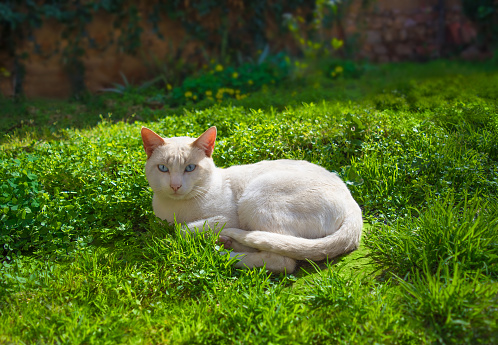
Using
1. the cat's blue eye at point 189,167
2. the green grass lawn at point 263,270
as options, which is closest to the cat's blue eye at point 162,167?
the cat's blue eye at point 189,167

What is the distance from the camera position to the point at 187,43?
29.0 ft

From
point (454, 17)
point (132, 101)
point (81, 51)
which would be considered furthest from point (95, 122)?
point (454, 17)

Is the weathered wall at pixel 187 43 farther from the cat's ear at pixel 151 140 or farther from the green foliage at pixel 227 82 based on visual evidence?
the cat's ear at pixel 151 140

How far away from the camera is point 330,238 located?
9.17ft

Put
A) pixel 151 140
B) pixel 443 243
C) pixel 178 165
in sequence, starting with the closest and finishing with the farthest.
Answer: pixel 443 243
pixel 178 165
pixel 151 140

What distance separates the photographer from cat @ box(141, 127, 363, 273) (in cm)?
279

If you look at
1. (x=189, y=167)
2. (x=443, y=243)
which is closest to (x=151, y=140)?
(x=189, y=167)

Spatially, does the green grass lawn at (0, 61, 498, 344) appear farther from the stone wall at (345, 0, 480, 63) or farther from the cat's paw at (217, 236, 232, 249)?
the stone wall at (345, 0, 480, 63)

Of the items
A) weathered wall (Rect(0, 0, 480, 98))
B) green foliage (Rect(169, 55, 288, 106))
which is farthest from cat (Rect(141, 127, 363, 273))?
weathered wall (Rect(0, 0, 480, 98))

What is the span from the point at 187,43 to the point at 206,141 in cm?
641

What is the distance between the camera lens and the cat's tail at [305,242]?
2689mm

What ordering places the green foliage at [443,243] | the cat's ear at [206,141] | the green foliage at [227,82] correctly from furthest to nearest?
1. the green foliage at [227,82]
2. the cat's ear at [206,141]
3. the green foliage at [443,243]

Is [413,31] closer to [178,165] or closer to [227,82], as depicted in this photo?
[227,82]

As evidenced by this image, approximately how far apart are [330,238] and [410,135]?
2116 millimetres
